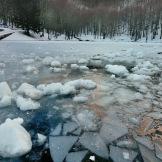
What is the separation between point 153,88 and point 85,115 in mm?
2756

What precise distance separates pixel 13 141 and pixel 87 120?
4.84ft

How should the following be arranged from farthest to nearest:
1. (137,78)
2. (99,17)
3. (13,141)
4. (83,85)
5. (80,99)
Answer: (99,17), (137,78), (83,85), (80,99), (13,141)

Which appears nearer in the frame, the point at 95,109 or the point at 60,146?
the point at 60,146

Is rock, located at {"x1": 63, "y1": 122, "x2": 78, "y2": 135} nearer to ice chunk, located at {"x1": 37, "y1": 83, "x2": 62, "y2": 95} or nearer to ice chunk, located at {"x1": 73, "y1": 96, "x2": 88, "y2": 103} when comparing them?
ice chunk, located at {"x1": 73, "y1": 96, "x2": 88, "y2": 103}

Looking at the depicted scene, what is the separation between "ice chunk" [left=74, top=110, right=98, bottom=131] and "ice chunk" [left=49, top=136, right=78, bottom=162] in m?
0.45

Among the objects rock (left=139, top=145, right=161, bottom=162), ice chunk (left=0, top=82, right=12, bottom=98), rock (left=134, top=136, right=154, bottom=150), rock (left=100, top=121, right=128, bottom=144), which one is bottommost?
rock (left=139, top=145, right=161, bottom=162)

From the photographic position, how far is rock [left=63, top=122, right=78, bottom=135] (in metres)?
4.02

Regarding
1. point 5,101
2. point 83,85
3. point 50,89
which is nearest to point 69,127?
point 5,101

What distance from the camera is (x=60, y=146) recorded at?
11.7 feet

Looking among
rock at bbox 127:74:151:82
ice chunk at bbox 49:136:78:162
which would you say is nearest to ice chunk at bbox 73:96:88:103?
ice chunk at bbox 49:136:78:162

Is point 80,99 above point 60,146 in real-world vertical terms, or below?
above

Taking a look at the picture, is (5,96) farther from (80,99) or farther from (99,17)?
(99,17)

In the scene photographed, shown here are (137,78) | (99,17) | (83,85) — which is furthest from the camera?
(99,17)

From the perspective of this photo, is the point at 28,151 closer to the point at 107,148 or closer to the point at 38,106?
the point at 107,148
